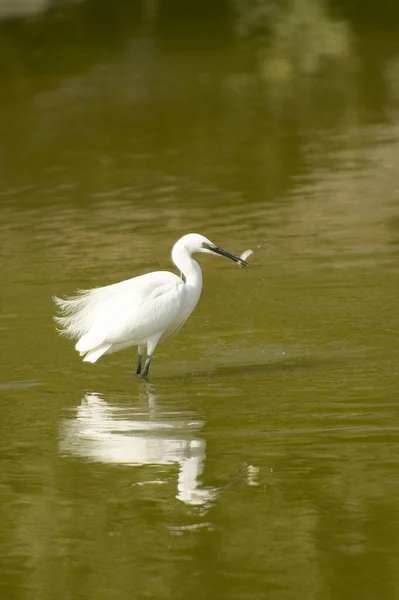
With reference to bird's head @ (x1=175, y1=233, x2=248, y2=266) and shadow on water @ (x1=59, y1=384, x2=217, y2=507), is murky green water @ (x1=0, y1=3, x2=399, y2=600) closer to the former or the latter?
shadow on water @ (x1=59, y1=384, x2=217, y2=507)

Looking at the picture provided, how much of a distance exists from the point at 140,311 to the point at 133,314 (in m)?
0.05

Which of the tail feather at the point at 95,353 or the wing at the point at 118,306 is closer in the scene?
the tail feather at the point at 95,353

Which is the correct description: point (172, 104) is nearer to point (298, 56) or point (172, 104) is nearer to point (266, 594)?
point (298, 56)

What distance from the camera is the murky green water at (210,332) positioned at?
6.28 m

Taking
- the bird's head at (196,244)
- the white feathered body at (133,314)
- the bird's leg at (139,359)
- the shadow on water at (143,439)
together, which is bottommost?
the shadow on water at (143,439)

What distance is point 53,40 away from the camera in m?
24.1

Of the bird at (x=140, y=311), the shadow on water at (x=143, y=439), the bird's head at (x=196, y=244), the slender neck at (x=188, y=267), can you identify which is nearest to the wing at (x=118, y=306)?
the bird at (x=140, y=311)

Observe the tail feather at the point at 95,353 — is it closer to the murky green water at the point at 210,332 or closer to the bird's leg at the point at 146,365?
the murky green water at the point at 210,332

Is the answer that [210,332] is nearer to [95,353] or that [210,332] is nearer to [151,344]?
[151,344]

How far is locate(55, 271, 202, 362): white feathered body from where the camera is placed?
9766 mm

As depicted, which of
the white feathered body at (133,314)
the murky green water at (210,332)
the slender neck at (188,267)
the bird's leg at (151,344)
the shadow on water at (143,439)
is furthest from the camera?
the slender neck at (188,267)

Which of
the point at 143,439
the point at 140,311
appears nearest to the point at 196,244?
the point at 140,311

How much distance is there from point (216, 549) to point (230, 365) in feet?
12.1

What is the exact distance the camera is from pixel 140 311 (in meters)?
9.88
